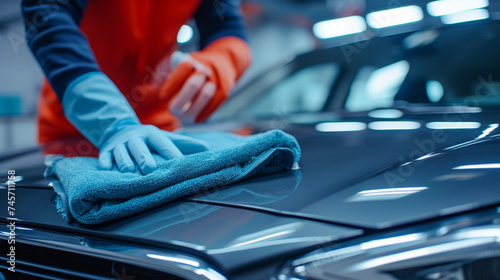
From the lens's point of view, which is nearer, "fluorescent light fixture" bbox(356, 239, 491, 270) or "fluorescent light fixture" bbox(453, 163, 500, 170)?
"fluorescent light fixture" bbox(356, 239, 491, 270)

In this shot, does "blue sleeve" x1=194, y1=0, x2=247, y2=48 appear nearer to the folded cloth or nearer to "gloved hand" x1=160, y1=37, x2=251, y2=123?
"gloved hand" x1=160, y1=37, x2=251, y2=123

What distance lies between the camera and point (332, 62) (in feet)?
4.72

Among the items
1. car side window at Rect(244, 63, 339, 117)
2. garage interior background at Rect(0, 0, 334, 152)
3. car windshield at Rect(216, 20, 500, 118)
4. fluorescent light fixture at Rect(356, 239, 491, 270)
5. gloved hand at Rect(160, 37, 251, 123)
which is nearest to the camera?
fluorescent light fixture at Rect(356, 239, 491, 270)

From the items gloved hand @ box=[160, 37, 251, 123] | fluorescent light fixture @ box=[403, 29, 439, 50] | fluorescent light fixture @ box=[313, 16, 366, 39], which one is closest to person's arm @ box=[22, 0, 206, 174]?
gloved hand @ box=[160, 37, 251, 123]

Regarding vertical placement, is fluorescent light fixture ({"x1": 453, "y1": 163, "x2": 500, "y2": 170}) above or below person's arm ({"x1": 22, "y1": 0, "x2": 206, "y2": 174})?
below

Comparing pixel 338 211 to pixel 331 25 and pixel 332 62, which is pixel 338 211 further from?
pixel 331 25

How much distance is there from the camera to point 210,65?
3.41 ft

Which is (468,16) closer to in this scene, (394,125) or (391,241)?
(394,125)

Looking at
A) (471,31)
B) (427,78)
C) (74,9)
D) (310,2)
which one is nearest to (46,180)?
(74,9)

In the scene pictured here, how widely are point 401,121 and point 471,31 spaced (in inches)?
19.0

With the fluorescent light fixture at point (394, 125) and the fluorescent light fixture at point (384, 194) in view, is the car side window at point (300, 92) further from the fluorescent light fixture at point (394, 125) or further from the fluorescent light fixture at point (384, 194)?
the fluorescent light fixture at point (384, 194)

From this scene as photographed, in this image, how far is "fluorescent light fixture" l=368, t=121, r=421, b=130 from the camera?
0.85m

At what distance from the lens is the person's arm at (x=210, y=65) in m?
0.96

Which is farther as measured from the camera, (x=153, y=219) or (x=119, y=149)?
(x=119, y=149)
